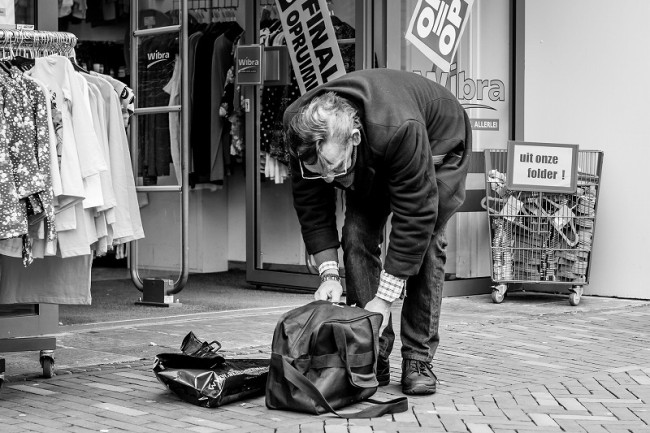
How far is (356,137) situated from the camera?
163 inches

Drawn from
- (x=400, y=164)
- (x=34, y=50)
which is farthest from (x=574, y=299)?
(x=34, y=50)

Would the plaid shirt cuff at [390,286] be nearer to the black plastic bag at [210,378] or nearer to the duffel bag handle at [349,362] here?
the duffel bag handle at [349,362]

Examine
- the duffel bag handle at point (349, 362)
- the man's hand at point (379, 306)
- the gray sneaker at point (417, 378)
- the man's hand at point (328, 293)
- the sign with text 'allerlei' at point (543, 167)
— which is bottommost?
the gray sneaker at point (417, 378)

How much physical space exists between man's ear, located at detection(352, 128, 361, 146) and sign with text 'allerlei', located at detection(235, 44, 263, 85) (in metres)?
4.27

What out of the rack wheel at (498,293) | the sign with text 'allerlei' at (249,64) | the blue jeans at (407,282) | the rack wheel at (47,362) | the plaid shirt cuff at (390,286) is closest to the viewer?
the plaid shirt cuff at (390,286)

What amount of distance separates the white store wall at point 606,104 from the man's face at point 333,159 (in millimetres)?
4143

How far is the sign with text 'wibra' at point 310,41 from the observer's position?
8.02 metres

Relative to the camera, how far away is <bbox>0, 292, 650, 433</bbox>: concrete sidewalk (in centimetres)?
405

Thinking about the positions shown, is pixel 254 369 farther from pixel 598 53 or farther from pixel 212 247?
pixel 212 247

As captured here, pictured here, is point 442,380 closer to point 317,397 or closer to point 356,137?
point 317,397

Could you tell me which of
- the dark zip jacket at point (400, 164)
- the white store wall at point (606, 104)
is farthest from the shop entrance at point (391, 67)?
the dark zip jacket at point (400, 164)

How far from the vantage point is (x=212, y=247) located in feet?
32.0

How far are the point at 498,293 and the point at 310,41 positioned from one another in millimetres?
2313

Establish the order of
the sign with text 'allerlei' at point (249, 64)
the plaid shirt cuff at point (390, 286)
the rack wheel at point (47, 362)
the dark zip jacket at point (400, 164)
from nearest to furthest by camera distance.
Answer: the dark zip jacket at point (400, 164)
the plaid shirt cuff at point (390, 286)
the rack wheel at point (47, 362)
the sign with text 'allerlei' at point (249, 64)
